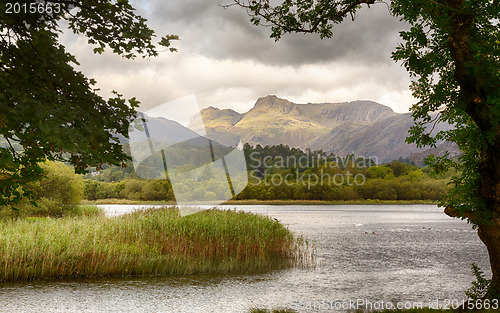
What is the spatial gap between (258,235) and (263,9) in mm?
14274

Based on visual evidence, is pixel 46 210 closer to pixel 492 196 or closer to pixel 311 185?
pixel 492 196

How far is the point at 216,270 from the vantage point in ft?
70.0

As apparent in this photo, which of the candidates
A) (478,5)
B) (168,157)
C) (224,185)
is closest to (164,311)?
(478,5)

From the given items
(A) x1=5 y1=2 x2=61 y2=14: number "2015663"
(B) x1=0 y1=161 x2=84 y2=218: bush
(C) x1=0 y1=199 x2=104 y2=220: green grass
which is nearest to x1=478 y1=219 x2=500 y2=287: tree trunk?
(A) x1=5 y1=2 x2=61 y2=14: number "2015663"

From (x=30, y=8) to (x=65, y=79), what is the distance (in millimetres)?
1313

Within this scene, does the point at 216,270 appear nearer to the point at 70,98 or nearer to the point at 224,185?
the point at 70,98

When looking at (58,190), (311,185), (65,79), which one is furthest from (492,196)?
(311,185)

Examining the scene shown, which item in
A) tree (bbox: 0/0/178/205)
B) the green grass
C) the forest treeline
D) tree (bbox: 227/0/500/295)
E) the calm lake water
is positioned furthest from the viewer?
the forest treeline

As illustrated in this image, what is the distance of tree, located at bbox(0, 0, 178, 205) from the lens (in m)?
6.50

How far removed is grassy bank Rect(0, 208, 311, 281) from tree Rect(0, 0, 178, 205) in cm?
1237

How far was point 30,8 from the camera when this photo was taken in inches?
278

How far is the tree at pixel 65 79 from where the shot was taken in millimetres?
6500

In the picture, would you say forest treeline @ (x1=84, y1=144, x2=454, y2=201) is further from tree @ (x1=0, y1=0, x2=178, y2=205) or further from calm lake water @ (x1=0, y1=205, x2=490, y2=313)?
tree @ (x1=0, y1=0, x2=178, y2=205)

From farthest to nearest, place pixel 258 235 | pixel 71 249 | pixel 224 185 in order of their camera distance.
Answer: pixel 224 185, pixel 258 235, pixel 71 249
